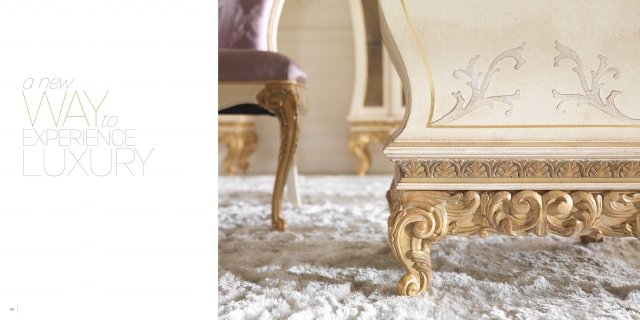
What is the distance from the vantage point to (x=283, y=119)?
1730 millimetres

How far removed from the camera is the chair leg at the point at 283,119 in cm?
169

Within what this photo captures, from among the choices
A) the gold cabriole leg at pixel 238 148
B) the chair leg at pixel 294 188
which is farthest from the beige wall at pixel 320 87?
the chair leg at pixel 294 188

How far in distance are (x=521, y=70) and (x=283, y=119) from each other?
2.85 ft

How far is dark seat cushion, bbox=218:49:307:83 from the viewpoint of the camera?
1.67 metres

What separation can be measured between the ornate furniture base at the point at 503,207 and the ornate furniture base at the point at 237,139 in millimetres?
2578

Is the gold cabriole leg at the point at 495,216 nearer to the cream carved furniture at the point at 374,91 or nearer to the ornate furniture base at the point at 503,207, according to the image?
the ornate furniture base at the point at 503,207

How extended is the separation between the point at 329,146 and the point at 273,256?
2.46m

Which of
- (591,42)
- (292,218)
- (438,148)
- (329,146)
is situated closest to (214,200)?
(438,148)

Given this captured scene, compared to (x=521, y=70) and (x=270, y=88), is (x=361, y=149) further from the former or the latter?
(x=521, y=70)

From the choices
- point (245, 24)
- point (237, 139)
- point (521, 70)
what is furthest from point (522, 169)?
point (237, 139)

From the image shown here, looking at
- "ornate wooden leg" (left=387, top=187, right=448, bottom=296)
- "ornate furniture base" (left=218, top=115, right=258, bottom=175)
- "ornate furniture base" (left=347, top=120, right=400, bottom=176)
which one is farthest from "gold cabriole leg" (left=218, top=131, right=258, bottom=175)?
"ornate wooden leg" (left=387, top=187, right=448, bottom=296)

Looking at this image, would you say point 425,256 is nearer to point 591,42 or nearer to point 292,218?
point 591,42

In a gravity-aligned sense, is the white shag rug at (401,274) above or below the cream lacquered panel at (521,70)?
A: below

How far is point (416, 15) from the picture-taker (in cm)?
97
